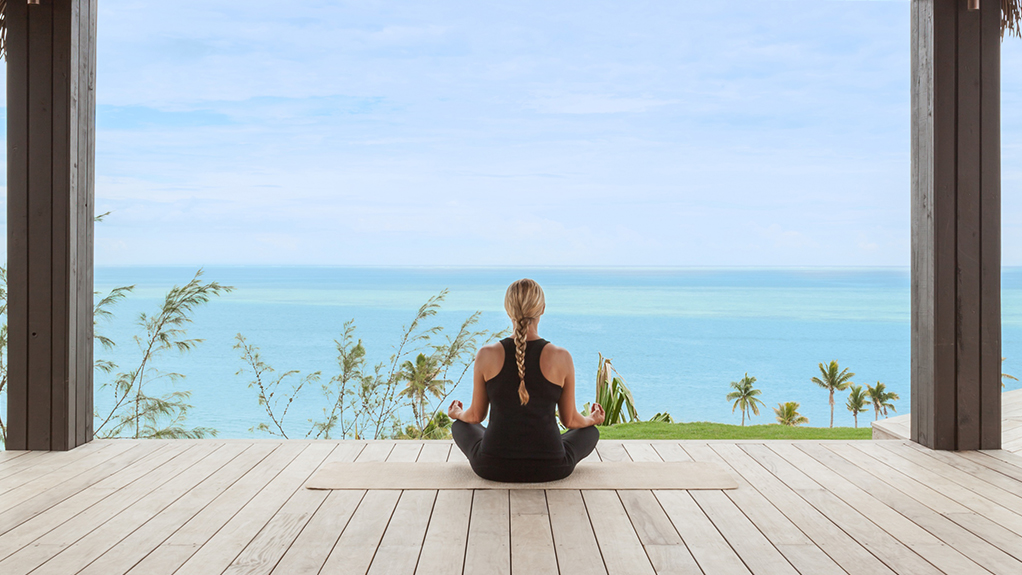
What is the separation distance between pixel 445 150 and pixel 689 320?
16744 mm

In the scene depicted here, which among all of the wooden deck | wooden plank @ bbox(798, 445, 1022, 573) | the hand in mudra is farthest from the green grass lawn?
the hand in mudra

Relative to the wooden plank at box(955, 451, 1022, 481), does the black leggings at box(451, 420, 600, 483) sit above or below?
above

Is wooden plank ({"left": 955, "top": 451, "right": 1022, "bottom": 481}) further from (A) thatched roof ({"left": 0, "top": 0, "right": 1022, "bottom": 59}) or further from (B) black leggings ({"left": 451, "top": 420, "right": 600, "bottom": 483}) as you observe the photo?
(A) thatched roof ({"left": 0, "top": 0, "right": 1022, "bottom": 59})

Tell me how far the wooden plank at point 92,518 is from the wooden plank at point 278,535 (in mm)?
497

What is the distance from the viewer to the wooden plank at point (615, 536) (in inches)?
78.2

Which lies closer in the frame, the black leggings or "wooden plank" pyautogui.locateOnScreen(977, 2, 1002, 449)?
the black leggings

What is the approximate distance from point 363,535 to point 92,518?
1.00m

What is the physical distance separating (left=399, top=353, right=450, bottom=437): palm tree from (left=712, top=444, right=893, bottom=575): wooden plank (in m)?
3.21

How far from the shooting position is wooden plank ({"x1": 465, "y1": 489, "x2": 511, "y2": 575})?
78.2 inches

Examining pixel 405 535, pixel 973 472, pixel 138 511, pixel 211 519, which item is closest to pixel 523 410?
pixel 405 535

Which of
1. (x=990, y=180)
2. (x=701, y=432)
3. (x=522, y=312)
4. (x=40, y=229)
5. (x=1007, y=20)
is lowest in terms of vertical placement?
(x=701, y=432)

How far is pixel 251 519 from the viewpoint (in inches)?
95.0

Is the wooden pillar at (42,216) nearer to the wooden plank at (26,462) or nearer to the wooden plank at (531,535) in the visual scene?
the wooden plank at (26,462)

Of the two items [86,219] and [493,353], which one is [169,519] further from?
[86,219]
